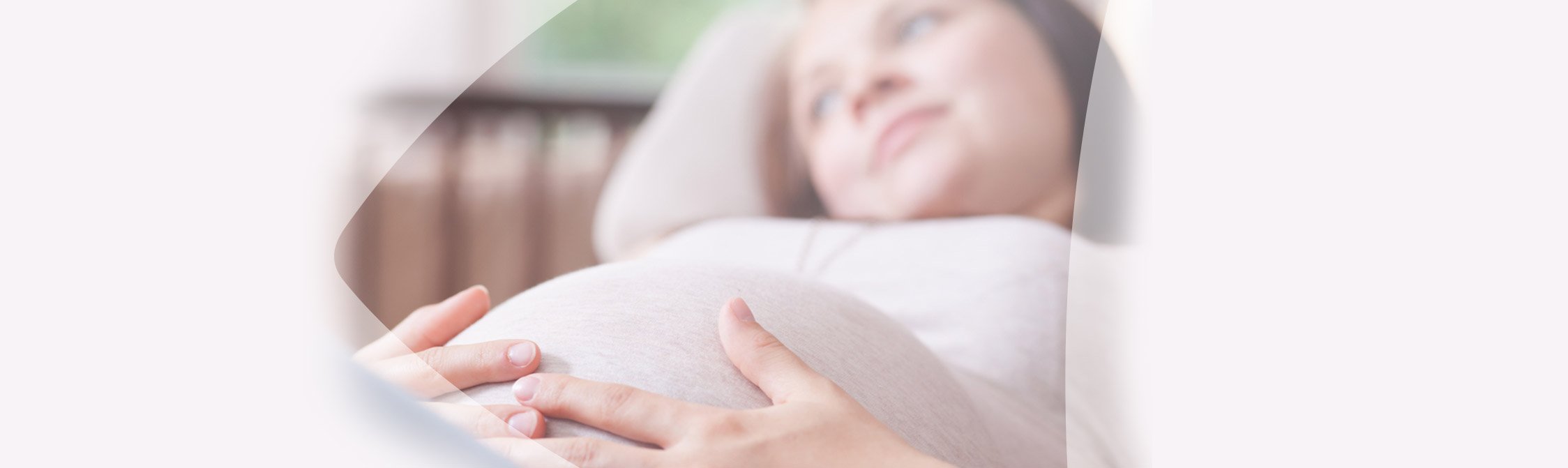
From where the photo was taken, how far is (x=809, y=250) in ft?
3.01

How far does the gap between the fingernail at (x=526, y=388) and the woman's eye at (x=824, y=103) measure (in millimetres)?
706

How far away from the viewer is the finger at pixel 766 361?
397 millimetres

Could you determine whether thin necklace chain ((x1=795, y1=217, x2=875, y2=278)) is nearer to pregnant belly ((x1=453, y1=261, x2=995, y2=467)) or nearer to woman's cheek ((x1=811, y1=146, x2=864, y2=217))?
woman's cheek ((x1=811, y1=146, x2=864, y2=217))

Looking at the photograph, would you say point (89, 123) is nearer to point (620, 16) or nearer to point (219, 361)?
point (219, 361)

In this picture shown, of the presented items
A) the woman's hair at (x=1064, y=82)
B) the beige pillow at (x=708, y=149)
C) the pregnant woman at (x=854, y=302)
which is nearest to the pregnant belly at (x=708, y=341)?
the pregnant woman at (x=854, y=302)

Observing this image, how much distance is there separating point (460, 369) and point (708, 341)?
11cm

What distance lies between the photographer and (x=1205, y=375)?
1.37 feet

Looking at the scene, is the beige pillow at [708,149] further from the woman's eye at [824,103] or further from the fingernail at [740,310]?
the fingernail at [740,310]

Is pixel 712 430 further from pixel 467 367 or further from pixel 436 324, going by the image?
pixel 436 324

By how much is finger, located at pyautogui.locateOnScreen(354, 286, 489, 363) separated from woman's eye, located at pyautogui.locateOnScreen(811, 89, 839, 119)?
0.58 meters

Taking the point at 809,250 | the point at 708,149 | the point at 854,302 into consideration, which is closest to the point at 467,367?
the point at 854,302

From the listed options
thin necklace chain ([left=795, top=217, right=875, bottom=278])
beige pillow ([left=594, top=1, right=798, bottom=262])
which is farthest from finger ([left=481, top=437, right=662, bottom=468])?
beige pillow ([left=594, top=1, right=798, bottom=262])

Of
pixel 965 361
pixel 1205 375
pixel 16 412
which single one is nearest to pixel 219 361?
pixel 16 412

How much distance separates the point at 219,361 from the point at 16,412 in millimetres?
54
